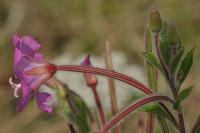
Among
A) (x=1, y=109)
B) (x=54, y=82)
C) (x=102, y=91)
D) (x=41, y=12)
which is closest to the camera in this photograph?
(x=54, y=82)

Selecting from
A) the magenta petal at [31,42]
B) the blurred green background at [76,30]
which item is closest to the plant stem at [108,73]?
the magenta petal at [31,42]

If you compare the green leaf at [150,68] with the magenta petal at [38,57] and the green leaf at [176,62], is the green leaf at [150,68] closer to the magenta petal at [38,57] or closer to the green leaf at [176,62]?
the green leaf at [176,62]

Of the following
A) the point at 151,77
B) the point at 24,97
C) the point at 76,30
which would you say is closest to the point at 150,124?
the point at 151,77

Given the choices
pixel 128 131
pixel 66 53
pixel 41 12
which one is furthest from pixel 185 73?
pixel 41 12

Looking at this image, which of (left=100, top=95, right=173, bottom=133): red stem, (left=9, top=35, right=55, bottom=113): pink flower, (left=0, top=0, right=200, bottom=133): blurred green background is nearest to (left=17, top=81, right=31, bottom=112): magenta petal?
(left=9, top=35, right=55, bottom=113): pink flower

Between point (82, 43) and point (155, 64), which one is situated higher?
point (155, 64)

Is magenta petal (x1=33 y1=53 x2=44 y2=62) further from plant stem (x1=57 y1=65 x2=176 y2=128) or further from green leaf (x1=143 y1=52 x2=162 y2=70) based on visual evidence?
green leaf (x1=143 y1=52 x2=162 y2=70)

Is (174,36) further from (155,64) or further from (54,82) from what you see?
(54,82)

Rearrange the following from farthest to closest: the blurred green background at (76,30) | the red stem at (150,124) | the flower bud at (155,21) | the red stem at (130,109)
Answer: the blurred green background at (76,30) < the red stem at (150,124) < the flower bud at (155,21) < the red stem at (130,109)
